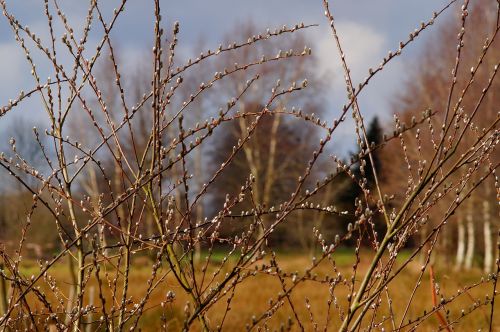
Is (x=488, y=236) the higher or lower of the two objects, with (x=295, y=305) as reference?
higher

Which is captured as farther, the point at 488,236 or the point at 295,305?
the point at 488,236

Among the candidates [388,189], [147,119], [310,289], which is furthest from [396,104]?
[310,289]

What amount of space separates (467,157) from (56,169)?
126 cm

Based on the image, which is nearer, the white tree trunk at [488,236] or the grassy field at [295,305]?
the grassy field at [295,305]

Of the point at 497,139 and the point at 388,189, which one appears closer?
the point at 497,139

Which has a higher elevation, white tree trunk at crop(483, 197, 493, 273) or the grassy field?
white tree trunk at crop(483, 197, 493, 273)

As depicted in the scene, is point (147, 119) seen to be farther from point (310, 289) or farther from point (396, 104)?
point (310, 289)

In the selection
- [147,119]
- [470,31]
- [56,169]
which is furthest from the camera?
[147,119]

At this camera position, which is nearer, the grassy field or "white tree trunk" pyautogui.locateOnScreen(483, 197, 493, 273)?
the grassy field

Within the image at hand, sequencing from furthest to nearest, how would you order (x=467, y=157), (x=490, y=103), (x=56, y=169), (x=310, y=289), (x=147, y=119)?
(x=147, y=119), (x=490, y=103), (x=310, y=289), (x=56, y=169), (x=467, y=157)

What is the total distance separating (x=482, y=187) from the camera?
16062 mm

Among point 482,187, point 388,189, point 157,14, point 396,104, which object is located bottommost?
point 157,14

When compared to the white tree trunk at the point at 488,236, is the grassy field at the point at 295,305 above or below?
below

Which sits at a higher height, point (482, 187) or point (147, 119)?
point (147, 119)
